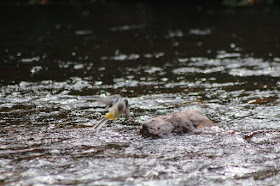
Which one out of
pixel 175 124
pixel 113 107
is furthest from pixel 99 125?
pixel 175 124

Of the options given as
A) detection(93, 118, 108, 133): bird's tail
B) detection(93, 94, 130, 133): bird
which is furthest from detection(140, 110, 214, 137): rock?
detection(93, 118, 108, 133): bird's tail

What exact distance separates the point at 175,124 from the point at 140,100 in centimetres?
225

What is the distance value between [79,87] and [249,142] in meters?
4.93

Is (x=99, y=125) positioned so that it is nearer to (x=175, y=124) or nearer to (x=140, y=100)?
(x=175, y=124)

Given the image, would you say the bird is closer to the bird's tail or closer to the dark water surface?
the bird's tail

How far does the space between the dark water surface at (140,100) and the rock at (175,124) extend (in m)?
0.14

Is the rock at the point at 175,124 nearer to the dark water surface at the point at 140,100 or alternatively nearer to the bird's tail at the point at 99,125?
the dark water surface at the point at 140,100

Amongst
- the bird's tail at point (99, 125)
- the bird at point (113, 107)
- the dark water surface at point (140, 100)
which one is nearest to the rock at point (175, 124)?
the dark water surface at point (140, 100)

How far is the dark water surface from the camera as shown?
5066 mm

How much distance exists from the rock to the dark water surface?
5.7 inches

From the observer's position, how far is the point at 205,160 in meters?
5.33

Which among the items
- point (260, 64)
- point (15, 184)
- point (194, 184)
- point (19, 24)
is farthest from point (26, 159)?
point (19, 24)

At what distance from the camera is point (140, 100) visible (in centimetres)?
861

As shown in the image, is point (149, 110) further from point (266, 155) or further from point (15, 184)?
point (15, 184)
